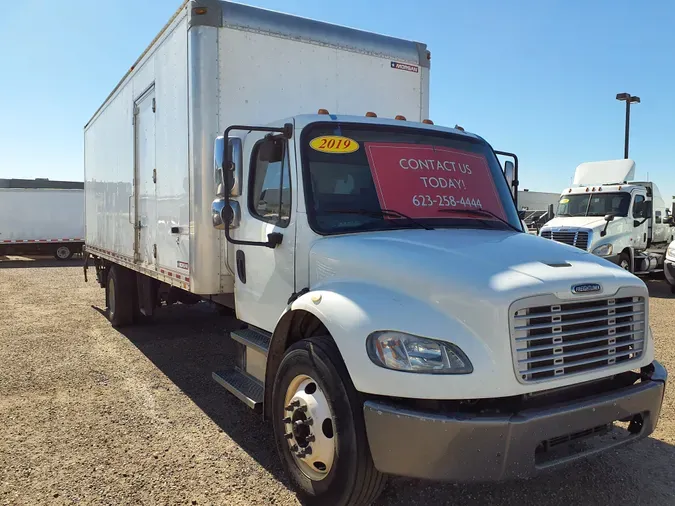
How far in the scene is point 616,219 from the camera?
13781 millimetres

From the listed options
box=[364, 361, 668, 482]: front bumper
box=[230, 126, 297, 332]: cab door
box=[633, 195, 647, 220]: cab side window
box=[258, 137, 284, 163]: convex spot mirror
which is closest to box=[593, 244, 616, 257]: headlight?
box=[633, 195, 647, 220]: cab side window

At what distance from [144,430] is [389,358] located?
9.08 feet

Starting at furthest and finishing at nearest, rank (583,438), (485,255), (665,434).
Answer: (665,434) < (485,255) < (583,438)

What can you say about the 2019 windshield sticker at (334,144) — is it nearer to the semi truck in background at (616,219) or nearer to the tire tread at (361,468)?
the tire tread at (361,468)

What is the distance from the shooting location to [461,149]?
425 cm

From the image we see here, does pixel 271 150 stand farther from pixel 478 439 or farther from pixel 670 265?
pixel 670 265

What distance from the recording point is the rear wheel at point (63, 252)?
23203mm

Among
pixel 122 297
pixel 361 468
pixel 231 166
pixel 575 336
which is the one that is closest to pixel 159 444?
pixel 361 468

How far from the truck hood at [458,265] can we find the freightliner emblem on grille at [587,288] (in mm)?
26

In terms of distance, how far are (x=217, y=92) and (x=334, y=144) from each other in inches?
63.1

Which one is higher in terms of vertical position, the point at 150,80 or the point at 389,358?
the point at 150,80

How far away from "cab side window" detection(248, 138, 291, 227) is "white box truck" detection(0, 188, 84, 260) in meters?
21.2

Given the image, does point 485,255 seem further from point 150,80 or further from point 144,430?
point 150,80

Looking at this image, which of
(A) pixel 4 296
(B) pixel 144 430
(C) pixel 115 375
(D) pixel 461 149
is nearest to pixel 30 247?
(A) pixel 4 296
